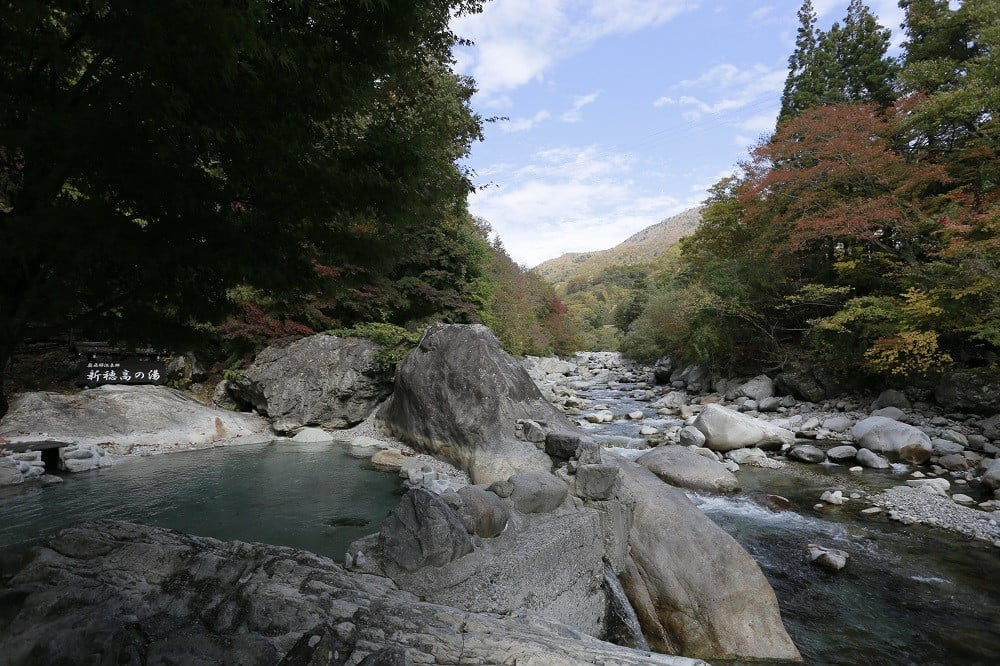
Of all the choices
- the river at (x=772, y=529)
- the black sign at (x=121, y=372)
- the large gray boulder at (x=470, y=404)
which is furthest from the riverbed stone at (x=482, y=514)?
the black sign at (x=121, y=372)

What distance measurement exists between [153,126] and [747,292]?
58.9 ft

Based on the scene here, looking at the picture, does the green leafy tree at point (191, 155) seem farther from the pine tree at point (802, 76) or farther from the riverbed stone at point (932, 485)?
the pine tree at point (802, 76)

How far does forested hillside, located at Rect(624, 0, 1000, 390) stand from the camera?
1037cm

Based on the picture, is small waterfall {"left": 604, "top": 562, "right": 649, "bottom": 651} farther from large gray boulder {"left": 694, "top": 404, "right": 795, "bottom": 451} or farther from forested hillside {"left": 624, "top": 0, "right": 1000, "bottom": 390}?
forested hillside {"left": 624, "top": 0, "right": 1000, "bottom": 390}

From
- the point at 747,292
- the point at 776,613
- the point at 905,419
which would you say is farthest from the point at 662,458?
the point at 747,292

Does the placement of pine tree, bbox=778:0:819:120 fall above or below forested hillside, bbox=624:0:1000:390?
above

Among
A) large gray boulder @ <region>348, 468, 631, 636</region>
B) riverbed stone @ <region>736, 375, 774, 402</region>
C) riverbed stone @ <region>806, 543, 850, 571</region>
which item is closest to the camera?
large gray boulder @ <region>348, 468, 631, 636</region>

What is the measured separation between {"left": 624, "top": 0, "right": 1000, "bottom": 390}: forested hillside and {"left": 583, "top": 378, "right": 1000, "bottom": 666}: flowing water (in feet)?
19.3

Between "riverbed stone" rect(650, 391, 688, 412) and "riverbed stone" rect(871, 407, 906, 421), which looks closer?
"riverbed stone" rect(871, 407, 906, 421)

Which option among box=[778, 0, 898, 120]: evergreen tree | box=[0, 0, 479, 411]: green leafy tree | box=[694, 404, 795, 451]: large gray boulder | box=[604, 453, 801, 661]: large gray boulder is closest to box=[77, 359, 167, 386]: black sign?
box=[0, 0, 479, 411]: green leafy tree

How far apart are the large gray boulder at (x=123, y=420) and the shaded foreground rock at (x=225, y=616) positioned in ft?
27.1

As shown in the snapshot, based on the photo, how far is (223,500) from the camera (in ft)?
22.6

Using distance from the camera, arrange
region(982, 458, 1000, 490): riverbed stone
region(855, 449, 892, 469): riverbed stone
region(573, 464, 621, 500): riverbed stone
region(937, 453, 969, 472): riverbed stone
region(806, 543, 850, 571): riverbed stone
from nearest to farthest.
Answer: region(573, 464, 621, 500): riverbed stone < region(806, 543, 850, 571): riverbed stone < region(982, 458, 1000, 490): riverbed stone < region(937, 453, 969, 472): riverbed stone < region(855, 449, 892, 469): riverbed stone

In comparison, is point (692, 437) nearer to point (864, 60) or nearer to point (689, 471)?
point (689, 471)
